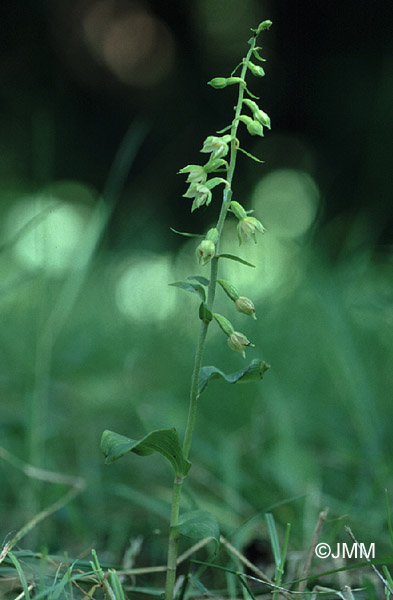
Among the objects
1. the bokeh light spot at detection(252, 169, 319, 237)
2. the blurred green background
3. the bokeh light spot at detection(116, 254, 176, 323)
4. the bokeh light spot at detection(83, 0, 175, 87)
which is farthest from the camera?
the bokeh light spot at detection(83, 0, 175, 87)

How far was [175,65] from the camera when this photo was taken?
5.20m

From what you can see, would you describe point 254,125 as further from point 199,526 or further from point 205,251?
point 199,526

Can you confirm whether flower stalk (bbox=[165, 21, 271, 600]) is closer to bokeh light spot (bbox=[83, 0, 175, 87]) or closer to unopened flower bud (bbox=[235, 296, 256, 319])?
unopened flower bud (bbox=[235, 296, 256, 319])

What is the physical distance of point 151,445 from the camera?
2.07 feet

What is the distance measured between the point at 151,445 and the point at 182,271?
2157mm

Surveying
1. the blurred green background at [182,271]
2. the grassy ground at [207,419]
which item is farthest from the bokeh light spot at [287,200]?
the grassy ground at [207,419]

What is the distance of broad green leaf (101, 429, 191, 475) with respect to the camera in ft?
1.94

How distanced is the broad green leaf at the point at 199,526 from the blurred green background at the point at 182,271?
1.25ft

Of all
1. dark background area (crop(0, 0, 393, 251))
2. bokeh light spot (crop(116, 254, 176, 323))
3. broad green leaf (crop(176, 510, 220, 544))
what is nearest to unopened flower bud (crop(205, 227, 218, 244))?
broad green leaf (crop(176, 510, 220, 544))

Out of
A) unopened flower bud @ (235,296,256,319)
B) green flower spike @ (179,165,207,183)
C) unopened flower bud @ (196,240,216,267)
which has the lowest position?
unopened flower bud @ (235,296,256,319)

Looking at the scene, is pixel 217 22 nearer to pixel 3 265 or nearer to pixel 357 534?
pixel 3 265

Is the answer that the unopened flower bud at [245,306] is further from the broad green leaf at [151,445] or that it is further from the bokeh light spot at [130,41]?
the bokeh light spot at [130,41]

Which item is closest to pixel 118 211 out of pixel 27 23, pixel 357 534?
pixel 27 23

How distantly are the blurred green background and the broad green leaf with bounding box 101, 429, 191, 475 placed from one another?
1.39 feet
